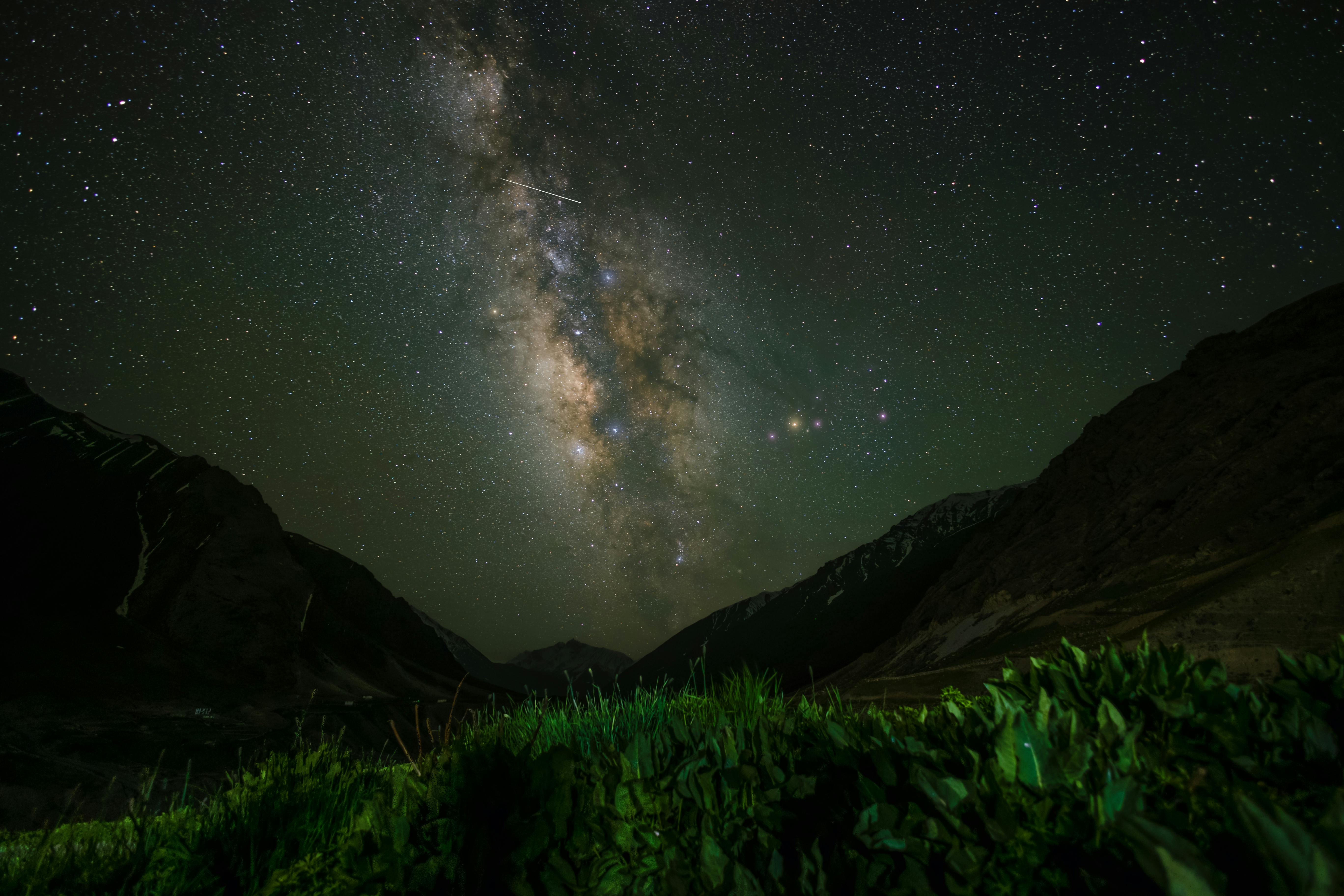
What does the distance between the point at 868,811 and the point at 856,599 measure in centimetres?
14294

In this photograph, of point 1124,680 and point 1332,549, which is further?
point 1332,549

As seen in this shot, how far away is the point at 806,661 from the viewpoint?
371ft

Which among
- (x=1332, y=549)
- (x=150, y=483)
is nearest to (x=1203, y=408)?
(x=1332, y=549)

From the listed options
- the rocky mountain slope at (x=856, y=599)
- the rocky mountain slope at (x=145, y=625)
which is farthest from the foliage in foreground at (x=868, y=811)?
the rocky mountain slope at (x=856, y=599)

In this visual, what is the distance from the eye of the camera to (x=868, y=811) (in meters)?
1.85

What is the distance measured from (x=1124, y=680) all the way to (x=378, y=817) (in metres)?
3.00

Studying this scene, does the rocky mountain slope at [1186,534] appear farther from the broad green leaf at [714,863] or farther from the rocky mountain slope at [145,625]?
the rocky mountain slope at [145,625]

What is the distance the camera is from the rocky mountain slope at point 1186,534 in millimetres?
15570

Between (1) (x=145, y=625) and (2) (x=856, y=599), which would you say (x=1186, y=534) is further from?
(2) (x=856, y=599)

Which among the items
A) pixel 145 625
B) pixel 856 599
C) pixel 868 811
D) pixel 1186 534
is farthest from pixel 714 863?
pixel 856 599

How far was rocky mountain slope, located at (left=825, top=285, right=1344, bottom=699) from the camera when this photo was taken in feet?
51.1

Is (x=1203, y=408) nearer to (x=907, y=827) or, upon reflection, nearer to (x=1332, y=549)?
(x=1332, y=549)

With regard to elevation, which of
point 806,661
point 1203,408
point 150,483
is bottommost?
point 806,661

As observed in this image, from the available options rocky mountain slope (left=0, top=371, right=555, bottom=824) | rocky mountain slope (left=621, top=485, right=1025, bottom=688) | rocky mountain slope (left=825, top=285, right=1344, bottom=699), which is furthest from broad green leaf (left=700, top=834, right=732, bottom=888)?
rocky mountain slope (left=621, top=485, right=1025, bottom=688)
